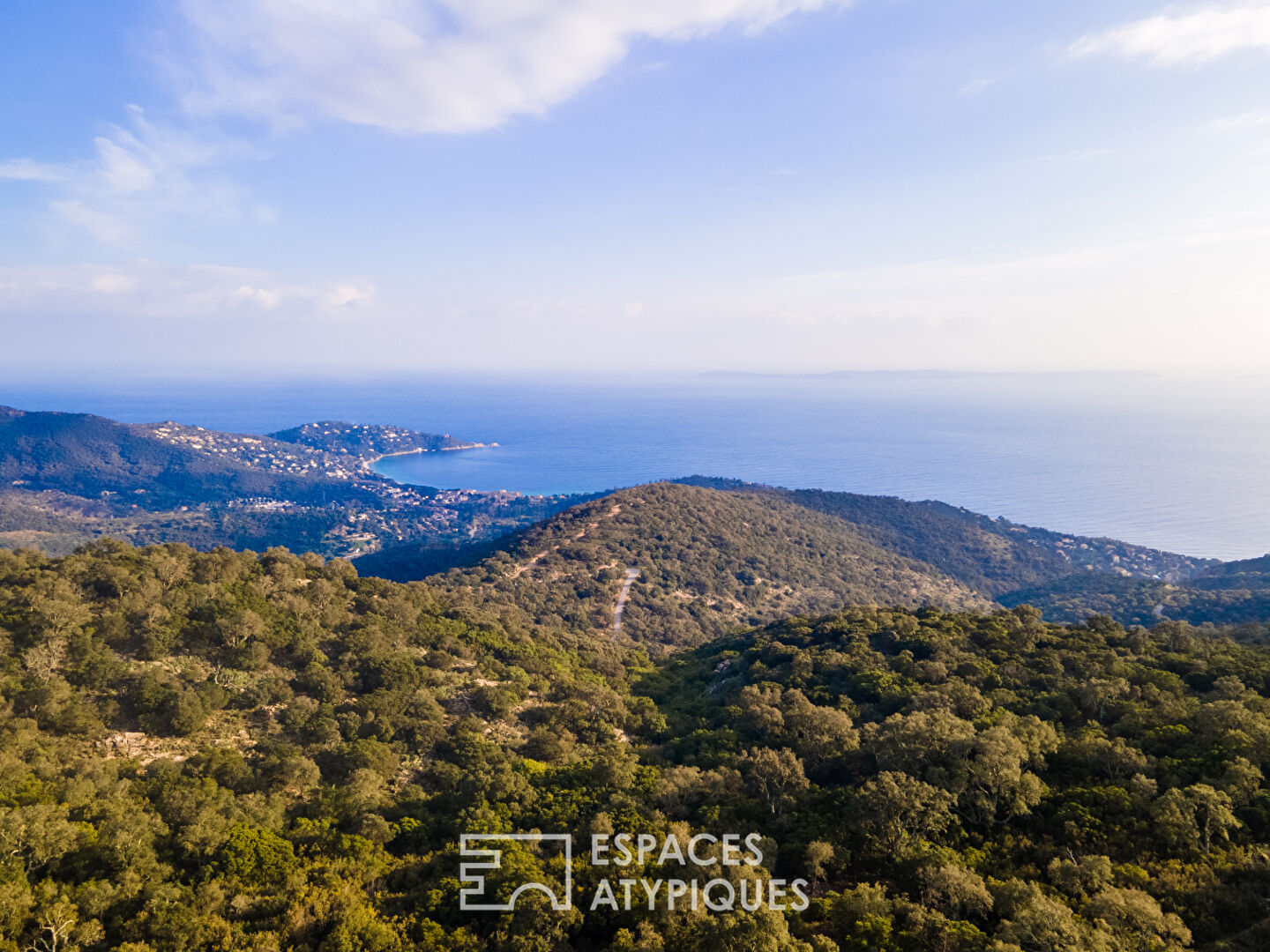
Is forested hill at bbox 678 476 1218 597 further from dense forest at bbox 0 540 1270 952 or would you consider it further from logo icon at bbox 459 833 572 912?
logo icon at bbox 459 833 572 912

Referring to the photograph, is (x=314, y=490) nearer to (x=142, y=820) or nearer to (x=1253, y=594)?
(x=142, y=820)

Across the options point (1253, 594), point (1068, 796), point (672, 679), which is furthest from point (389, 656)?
point (1253, 594)

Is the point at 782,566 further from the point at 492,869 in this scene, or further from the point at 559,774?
the point at 492,869

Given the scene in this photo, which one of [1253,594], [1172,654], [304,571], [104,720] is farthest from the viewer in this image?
[1253,594]

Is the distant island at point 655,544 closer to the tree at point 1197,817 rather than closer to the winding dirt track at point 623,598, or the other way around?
the winding dirt track at point 623,598

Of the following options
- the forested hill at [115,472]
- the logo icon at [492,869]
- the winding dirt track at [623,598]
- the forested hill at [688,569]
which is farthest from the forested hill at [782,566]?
the forested hill at [115,472]
